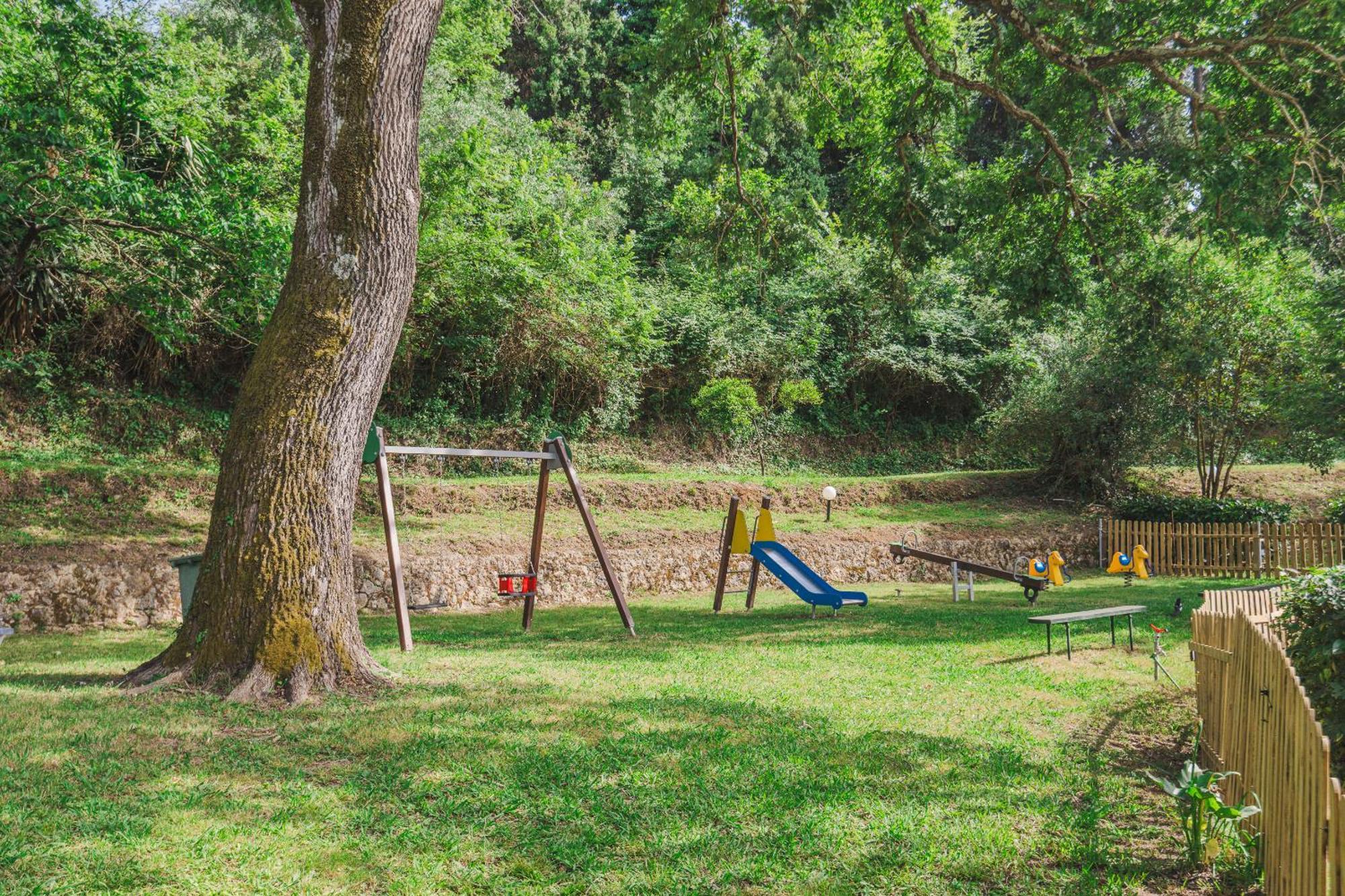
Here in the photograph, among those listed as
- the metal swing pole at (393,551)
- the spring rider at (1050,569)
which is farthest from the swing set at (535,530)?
the spring rider at (1050,569)

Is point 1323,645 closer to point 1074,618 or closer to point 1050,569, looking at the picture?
point 1074,618

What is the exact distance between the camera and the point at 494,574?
14797 mm

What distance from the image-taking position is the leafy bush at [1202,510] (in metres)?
20.5

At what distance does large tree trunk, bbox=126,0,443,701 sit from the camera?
6098 millimetres

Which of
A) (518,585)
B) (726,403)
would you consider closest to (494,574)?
(518,585)

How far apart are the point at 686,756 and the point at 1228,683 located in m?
3.02

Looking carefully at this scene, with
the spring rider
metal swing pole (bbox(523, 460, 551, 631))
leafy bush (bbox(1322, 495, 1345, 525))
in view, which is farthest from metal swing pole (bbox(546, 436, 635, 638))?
leafy bush (bbox(1322, 495, 1345, 525))

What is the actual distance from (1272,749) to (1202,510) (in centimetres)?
2017

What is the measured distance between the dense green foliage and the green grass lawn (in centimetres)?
678

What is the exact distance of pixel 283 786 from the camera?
14.0 feet

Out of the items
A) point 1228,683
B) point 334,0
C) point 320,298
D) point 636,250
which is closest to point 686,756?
point 1228,683

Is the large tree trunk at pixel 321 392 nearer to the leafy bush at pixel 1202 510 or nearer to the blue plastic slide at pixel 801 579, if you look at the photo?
the blue plastic slide at pixel 801 579

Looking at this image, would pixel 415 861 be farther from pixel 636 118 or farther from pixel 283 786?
pixel 636 118

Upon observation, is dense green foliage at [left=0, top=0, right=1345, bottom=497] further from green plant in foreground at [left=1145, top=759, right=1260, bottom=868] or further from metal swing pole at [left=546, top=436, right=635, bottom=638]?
green plant in foreground at [left=1145, top=759, right=1260, bottom=868]
